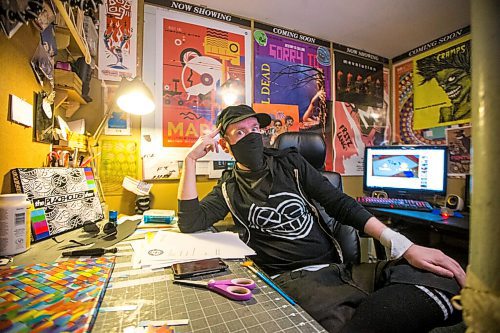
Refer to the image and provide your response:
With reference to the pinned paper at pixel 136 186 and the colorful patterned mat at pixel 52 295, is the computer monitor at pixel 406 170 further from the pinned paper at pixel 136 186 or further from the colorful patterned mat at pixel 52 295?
the colorful patterned mat at pixel 52 295

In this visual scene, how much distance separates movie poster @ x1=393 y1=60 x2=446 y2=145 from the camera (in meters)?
2.22

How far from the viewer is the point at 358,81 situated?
7.44 feet

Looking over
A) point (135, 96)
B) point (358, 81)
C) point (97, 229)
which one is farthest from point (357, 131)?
point (97, 229)

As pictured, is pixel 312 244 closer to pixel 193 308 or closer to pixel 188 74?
pixel 193 308

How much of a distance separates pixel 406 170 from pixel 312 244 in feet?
4.57

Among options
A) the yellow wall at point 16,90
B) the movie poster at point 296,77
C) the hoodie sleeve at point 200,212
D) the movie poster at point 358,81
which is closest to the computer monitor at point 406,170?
the movie poster at point 296,77

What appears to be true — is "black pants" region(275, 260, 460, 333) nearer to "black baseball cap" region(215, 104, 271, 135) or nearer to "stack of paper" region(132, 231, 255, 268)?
"stack of paper" region(132, 231, 255, 268)

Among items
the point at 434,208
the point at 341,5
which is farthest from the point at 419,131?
the point at 341,5

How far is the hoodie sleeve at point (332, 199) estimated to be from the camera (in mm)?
985

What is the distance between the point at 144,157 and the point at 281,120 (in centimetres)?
106

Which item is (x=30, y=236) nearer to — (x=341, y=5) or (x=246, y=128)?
Answer: (x=246, y=128)

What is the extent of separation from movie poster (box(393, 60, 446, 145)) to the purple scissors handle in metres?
2.30

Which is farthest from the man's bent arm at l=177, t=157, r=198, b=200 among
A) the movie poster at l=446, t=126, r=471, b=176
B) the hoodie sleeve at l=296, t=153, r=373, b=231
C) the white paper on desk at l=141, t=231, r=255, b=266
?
the movie poster at l=446, t=126, r=471, b=176

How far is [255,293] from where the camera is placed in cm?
52
